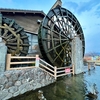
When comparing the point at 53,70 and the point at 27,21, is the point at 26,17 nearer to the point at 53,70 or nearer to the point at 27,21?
the point at 27,21

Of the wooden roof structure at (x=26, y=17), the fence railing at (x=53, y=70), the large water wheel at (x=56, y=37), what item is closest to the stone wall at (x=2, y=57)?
the fence railing at (x=53, y=70)

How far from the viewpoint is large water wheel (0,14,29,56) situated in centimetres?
753

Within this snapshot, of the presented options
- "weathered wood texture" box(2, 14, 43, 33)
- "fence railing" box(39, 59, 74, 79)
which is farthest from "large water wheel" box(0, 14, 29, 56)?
"fence railing" box(39, 59, 74, 79)

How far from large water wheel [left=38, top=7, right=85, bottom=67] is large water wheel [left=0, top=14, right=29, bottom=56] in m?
1.36

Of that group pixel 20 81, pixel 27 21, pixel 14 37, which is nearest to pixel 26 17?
pixel 27 21

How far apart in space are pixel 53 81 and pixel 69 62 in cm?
376

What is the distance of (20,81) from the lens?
14.5 ft

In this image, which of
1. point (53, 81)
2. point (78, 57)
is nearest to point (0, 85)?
point (53, 81)

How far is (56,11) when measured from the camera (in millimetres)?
8906

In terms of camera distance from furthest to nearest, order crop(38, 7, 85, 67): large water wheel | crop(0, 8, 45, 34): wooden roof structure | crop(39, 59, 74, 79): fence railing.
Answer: crop(0, 8, 45, 34): wooden roof structure → crop(38, 7, 85, 67): large water wheel → crop(39, 59, 74, 79): fence railing

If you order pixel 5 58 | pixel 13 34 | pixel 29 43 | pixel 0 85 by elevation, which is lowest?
pixel 0 85

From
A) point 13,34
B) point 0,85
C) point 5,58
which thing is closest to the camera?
point 0,85

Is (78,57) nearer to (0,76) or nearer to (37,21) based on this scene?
(37,21)

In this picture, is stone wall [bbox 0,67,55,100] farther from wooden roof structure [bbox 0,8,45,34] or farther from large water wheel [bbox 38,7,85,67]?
wooden roof structure [bbox 0,8,45,34]
